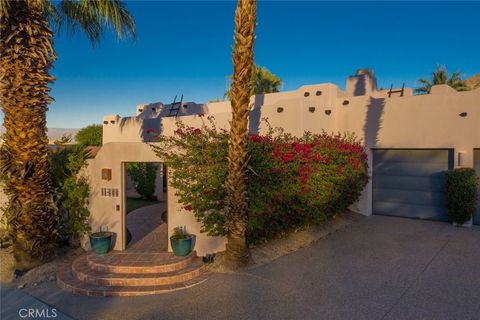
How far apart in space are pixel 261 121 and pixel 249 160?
18.0 ft

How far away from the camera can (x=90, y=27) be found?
9.48 meters

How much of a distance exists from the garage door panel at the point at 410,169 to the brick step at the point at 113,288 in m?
9.62

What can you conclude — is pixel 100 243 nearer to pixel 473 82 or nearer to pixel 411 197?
pixel 411 197

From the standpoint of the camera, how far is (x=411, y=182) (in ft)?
43.0

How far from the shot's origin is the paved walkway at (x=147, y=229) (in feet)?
30.0

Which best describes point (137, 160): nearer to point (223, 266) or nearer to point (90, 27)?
point (223, 266)

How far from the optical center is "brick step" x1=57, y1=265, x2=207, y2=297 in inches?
261

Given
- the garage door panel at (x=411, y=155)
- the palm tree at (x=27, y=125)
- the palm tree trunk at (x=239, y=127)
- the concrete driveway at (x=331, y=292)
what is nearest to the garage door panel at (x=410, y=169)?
the garage door panel at (x=411, y=155)

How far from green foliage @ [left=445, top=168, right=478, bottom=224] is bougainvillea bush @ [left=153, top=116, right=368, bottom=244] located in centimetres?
405

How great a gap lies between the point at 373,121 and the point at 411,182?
113 inches

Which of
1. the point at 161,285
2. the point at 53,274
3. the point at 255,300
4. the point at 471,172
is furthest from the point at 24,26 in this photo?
the point at 471,172

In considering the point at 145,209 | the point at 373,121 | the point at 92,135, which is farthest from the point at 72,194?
the point at 92,135

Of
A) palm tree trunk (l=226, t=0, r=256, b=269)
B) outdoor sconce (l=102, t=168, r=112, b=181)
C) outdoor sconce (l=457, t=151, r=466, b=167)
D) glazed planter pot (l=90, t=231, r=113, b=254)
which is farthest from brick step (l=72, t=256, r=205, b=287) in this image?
outdoor sconce (l=457, t=151, r=466, b=167)

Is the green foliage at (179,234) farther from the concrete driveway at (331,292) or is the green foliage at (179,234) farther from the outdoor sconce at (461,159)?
the outdoor sconce at (461,159)
